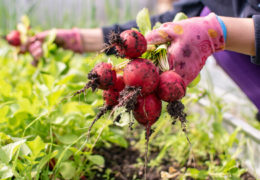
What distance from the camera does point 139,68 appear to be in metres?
0.61

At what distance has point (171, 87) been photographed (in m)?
0.61

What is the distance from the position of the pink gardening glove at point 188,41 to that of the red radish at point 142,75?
0.08 m

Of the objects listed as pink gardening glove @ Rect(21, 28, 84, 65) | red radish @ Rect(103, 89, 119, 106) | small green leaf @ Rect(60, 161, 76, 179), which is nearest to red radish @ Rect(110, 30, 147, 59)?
red radish @ Rect(103, 89, 119, 106)

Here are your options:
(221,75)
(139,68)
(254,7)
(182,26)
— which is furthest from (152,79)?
(221,75)

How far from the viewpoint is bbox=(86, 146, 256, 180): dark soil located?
3.18 feet

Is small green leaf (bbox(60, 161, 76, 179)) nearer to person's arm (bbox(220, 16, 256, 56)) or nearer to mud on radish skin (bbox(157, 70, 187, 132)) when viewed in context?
mud on radish skin (bbox(157, 70, 187, 132))

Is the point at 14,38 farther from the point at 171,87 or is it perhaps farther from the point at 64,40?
the point at 171,87

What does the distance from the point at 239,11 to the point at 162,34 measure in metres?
0.44

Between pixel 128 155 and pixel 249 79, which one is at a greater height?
pixel 249 79

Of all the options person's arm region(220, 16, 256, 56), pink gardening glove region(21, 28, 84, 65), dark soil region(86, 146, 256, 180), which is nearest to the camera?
person's arm region(220, 16, 256, 56)

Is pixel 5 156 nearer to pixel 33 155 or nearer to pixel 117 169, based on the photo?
pixel 33 155

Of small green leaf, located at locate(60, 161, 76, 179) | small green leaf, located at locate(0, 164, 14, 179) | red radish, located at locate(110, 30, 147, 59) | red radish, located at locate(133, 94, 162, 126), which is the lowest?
small green leaf, located at locate(60, 161, 76, 179)

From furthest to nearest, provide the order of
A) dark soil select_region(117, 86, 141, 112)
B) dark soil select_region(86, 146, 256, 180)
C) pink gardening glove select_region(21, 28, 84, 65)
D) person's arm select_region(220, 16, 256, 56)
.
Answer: pink gardening glove select_region(21, 28, 84, 65) → dark soil select_region(86, 146, 256, 180) → person's arm select_region(220, 16, 256, 56) → dark soil select_region(117, 86, 141, 112)

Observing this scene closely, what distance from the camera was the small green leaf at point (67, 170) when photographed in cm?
77
